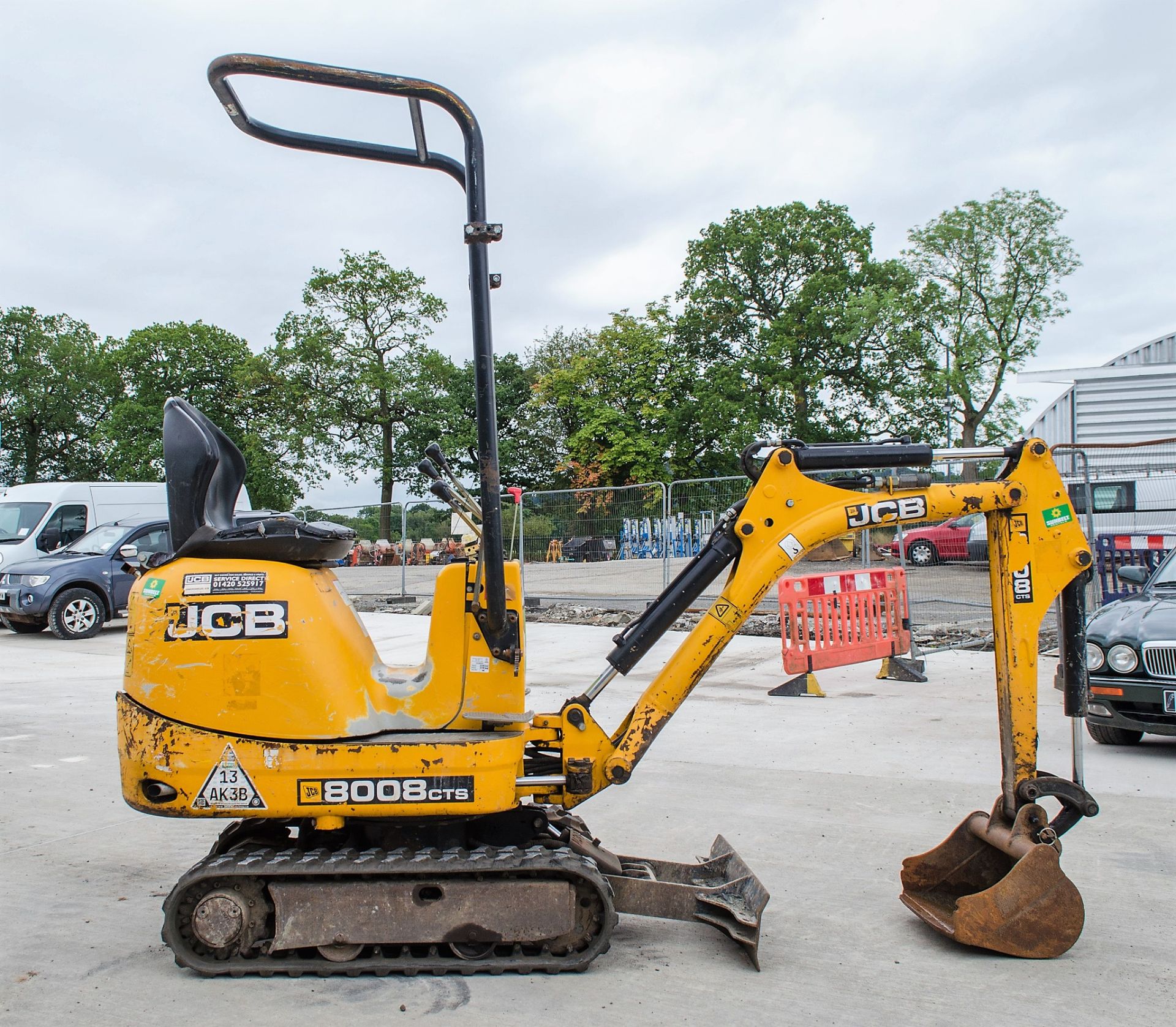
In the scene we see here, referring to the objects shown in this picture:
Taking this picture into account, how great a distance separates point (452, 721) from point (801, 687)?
6.27 metres

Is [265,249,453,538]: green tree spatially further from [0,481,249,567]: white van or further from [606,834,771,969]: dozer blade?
[606,834,771,969]: dozer blade

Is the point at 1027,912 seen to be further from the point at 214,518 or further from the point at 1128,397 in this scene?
the point at 1128,397

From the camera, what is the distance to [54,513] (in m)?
18.1

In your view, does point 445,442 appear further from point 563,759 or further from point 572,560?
point 563,759

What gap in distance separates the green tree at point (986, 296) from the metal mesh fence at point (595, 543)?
89.6 ft

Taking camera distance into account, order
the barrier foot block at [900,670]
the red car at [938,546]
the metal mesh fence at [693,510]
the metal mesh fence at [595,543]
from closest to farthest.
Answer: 1. the barrier foot block at [900,670]
2. the red car at [938,546]
3. the metal mesh fence at [693,510]
4. the metal mesh fence at [595,543]

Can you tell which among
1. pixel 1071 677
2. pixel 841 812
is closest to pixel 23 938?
pixel 841 812

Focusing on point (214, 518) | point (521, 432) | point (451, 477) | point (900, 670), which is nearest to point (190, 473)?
point (214, 518)

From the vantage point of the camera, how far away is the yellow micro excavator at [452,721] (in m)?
3.58

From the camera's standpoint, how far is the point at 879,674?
10320 mm

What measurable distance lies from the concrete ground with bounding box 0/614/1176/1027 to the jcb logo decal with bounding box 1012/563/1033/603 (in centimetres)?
137

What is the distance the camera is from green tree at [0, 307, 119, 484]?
2036 inches

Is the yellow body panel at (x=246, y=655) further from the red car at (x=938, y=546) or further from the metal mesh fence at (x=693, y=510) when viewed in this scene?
the metal mesh fence at (x=693, y=510)

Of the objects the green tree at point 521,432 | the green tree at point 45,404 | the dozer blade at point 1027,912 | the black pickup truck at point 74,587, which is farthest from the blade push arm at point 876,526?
the green tree at point 45,404
